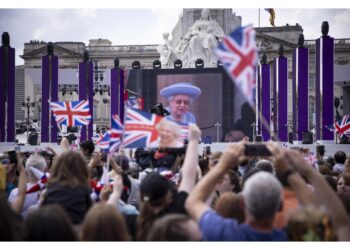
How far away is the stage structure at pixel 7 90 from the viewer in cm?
2228

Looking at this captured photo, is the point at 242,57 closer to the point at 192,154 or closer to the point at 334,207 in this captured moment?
the point at 192,154

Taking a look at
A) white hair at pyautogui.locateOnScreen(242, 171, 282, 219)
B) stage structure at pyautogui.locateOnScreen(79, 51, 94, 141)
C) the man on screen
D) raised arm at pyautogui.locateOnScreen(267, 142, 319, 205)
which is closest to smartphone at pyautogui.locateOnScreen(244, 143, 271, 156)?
raised arm at pyautogui.locateOnScreen(267, 142, 319, 205)

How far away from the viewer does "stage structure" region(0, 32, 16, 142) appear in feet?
73.1

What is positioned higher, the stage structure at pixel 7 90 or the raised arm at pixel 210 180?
the stage structure at pixel 7 90

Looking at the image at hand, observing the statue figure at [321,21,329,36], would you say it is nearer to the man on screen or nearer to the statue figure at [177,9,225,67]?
the man on screen

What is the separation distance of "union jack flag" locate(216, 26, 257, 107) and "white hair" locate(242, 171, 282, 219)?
1.02 m

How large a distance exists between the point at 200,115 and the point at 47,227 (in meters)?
27.7

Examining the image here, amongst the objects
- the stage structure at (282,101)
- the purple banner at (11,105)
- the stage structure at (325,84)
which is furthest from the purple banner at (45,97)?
the stage structure at (325,84)

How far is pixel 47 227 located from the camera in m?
3.67

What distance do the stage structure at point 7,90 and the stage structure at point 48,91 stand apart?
2.94 metres

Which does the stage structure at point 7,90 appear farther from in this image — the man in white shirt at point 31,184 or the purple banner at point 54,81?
the man in white shirt at point 31,184

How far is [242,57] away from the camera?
4.80 meters
